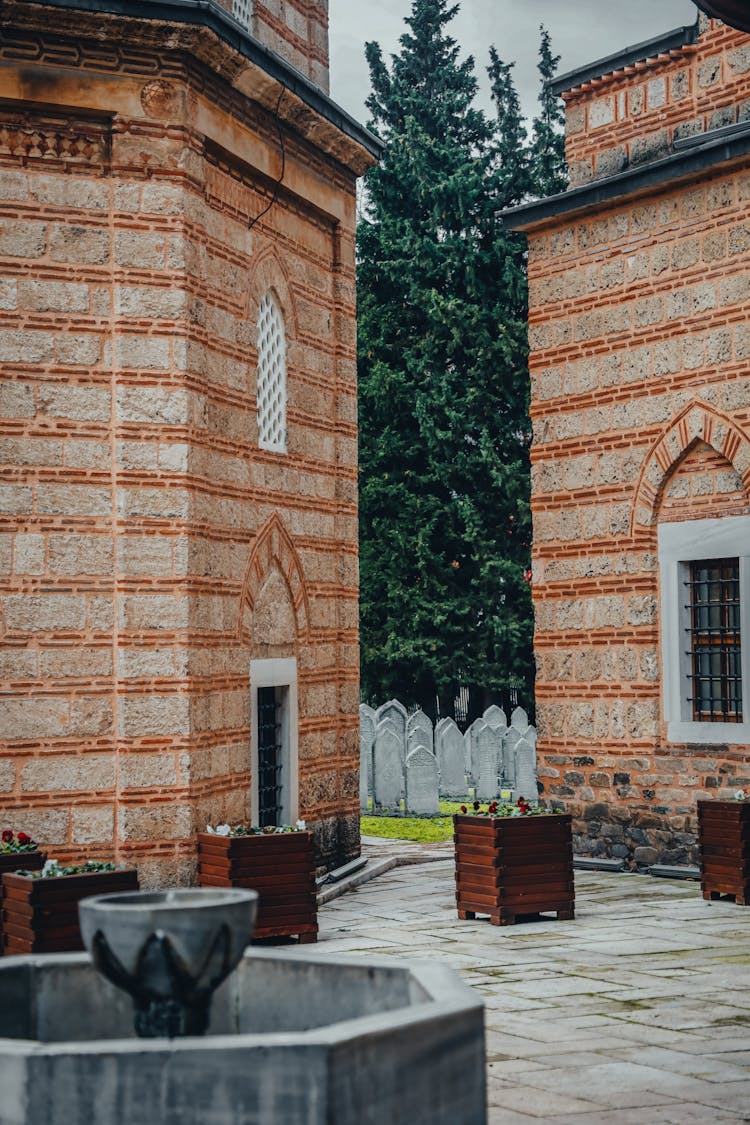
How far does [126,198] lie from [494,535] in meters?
15.2

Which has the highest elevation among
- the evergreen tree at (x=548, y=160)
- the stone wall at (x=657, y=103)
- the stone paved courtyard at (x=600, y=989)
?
the evergreen tree at (x=548, y=160)

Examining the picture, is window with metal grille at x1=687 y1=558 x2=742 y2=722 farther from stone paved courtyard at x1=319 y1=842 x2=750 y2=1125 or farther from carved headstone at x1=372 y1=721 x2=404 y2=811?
carved headstone at x1=372 y1=721 x2=404 y2=811

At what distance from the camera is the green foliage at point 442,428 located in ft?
79.5

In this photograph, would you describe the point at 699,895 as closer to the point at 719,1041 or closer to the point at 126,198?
the point at 719,1041

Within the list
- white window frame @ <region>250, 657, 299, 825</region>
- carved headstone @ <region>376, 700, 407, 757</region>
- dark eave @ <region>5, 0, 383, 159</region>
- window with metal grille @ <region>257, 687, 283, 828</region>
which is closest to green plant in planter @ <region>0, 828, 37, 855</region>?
window with metal grille @ <region>257, 687, 283, 828</region>

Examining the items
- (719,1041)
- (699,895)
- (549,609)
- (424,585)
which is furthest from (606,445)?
(424,585)

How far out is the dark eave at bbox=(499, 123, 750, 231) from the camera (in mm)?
12305

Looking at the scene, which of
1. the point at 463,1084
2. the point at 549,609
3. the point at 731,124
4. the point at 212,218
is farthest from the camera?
the point at 549,609

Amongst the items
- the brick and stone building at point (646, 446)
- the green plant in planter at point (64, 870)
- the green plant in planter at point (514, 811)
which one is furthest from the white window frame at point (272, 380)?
the green plant in planter at point (64, 870)

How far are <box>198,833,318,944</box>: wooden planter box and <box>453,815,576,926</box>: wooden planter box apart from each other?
1.39m

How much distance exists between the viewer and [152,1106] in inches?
171

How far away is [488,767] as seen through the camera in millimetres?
18984

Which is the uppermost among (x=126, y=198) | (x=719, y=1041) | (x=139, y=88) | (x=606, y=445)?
(x=139, y=88)

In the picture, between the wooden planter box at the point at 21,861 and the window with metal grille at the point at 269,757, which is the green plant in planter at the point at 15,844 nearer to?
the wooden planter box at the point at 21,861
